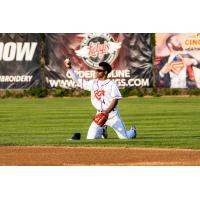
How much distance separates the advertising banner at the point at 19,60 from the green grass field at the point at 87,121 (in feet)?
1.86

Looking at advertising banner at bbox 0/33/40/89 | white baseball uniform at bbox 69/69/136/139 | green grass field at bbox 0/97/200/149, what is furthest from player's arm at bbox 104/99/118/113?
advertising banner at bbox 0/33/40/89

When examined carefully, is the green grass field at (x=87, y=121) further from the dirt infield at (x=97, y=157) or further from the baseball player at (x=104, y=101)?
the dirt infield at (x=97, y=157)

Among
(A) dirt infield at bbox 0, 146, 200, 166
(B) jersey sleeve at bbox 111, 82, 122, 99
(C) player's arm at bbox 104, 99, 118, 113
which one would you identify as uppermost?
(B) jersey sleeve at bbox 111, 82, 122, 99

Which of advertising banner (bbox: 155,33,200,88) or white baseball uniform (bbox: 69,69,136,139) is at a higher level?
advertising banner (bbox: 155,33,200,88)

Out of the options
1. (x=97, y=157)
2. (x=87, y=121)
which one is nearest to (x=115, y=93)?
(x=97, y=157)

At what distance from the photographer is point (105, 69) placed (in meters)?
16.0

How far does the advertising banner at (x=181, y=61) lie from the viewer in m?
26.6

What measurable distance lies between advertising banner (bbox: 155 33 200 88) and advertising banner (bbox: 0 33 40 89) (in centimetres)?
374

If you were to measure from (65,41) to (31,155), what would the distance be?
13957 millimetres

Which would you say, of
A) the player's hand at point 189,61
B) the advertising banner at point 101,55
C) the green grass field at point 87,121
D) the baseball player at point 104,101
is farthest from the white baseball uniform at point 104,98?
the player's hand at point 189,61

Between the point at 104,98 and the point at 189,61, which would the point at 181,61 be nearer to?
the point at 189,61

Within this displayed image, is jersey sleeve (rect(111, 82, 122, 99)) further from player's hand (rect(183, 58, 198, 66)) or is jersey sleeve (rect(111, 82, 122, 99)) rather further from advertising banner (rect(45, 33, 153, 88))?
player's hand (rect(183, 58, 198, 66))

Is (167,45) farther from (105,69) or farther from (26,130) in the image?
(105,69)

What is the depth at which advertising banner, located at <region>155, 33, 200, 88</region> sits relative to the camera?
26562mm
